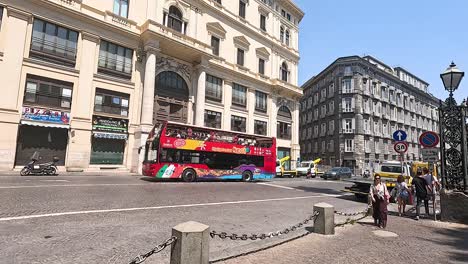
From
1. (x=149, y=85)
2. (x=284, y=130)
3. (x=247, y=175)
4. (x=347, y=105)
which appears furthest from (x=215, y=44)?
(x=347, y=105)

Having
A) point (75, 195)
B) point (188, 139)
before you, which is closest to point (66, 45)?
point (188, 139)

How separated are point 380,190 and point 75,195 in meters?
10.3

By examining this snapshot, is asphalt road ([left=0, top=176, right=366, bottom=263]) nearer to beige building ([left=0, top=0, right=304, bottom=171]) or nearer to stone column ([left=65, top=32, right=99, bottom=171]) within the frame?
stone column ([left=65, top=32, right=99, bottom=171])

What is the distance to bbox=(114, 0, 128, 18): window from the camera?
24547mm

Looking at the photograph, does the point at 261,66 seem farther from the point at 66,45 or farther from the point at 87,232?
the point at 87,232

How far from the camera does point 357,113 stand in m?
50.4

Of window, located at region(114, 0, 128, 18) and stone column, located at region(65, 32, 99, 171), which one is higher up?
window, located at region(114, 0, 128, 18)

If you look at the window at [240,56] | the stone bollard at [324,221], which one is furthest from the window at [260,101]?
the stone bollard at [324,221]

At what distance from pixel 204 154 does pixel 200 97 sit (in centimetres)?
1055

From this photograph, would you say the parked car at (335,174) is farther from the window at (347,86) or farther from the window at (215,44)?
the window at (347,86)

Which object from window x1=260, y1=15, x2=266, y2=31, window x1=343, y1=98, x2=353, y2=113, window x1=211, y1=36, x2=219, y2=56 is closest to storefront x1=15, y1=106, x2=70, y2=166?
window x1=211, y1=36, x2=219, y2=56

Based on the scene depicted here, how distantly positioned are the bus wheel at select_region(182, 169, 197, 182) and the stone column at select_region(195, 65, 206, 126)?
388 inches

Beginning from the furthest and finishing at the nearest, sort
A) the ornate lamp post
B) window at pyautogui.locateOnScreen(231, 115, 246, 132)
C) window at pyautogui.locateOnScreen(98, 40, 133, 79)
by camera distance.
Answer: window at pyautogui.locateOnScreen(231, 115, 246, 132) → window at pyautogui.locateOnScreen(98, 40, 133, 79) → the ornate lamp post

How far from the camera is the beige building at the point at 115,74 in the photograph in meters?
19.2
